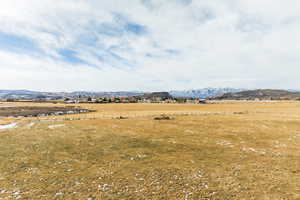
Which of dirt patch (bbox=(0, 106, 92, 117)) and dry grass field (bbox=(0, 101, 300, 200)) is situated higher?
dry grass field (bbox=(0, 101, 300, 200))

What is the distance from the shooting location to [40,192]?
9.23 metres

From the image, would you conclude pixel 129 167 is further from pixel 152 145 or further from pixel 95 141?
pixel 95 141

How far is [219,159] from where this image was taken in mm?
14695

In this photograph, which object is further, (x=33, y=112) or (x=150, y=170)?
(x=33, y=112)

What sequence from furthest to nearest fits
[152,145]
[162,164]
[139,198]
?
[152,145] → [162,164] → [139,198]

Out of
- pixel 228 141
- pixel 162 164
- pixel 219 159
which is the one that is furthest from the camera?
pixel 228 141

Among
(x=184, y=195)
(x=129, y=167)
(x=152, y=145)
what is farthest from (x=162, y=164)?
(x=152, y=145)

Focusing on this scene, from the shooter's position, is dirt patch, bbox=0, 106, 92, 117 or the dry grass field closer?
the dry grass field

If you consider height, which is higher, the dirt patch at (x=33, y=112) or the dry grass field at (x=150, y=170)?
the dry grass field at (x=150, y=170)

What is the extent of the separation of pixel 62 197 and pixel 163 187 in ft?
18.7

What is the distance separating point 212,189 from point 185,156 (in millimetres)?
6001

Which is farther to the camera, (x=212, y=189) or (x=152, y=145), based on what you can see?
(x=152, y=145)

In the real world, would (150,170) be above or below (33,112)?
above

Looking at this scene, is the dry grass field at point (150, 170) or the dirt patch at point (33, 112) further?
the dirt patch at point (33, 112)
